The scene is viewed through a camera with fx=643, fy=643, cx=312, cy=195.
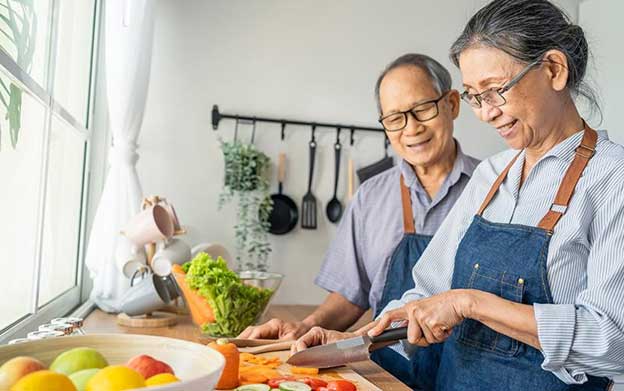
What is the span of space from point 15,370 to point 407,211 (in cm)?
126

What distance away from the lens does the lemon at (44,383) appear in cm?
50

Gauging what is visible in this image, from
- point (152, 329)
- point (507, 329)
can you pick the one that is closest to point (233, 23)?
point (152, 329)

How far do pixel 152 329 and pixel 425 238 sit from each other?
0.74m

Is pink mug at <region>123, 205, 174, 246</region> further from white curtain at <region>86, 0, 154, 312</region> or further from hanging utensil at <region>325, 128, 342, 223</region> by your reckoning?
hanging utensil at <region>325, 128, 342, 223</region>

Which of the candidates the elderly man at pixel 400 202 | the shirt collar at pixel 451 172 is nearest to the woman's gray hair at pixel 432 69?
the elderly man at pixel 400 202

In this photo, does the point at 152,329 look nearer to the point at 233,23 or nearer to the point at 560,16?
the point at 560,16

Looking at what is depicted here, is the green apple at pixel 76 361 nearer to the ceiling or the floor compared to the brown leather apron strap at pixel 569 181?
nearer to the floor

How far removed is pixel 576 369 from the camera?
1.00 meters

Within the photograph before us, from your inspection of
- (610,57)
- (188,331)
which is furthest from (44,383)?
(610,57)

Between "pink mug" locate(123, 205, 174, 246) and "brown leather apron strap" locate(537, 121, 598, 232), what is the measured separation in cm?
109

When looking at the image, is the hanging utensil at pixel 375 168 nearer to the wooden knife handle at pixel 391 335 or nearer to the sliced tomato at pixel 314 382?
the wooden knife handle at pixel 391 335

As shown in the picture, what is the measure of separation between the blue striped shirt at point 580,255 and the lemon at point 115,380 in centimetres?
67

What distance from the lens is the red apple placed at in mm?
601

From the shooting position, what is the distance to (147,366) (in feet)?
1.99
